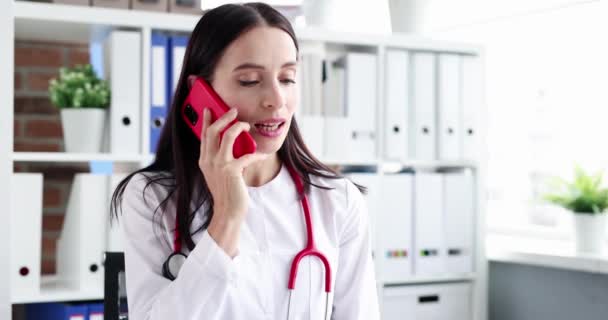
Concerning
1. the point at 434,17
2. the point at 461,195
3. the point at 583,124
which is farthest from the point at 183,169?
the point at 583,124

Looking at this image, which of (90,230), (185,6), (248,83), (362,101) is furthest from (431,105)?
(248,83)

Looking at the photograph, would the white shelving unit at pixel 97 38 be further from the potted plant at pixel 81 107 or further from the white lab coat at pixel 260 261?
the white lab coat at pixel 260 261

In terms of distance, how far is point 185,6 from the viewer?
2428 mm

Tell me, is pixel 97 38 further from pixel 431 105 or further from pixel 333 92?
pixel 431 105

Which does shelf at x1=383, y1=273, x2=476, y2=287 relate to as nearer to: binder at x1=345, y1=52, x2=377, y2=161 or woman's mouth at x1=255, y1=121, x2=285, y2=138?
binder at x1=345, y1=52, x2=377, y2=161

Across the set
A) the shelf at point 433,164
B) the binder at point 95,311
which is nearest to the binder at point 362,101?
the shelf at point 433,164

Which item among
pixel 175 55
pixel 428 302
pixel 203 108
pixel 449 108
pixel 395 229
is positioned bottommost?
pixel 428 302

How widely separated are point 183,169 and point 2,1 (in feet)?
3.64

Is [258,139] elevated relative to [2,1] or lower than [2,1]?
lower

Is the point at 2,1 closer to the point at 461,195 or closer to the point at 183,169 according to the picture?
the point at 183,169

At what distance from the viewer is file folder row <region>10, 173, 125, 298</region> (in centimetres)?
216

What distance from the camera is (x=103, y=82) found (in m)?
2.33

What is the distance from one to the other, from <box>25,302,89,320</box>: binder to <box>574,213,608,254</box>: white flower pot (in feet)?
5.58

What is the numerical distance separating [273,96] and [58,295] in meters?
1.29
